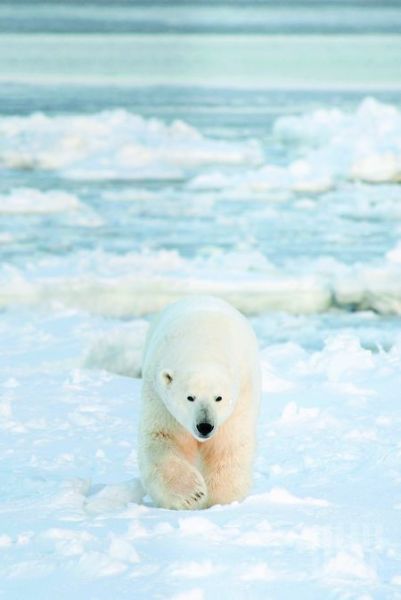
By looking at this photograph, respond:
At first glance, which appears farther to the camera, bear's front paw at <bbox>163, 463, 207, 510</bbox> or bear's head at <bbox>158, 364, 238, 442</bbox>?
bear's front paw at <bbox>163, 463, 207, 510</bbox>

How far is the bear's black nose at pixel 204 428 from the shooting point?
266 centimetres

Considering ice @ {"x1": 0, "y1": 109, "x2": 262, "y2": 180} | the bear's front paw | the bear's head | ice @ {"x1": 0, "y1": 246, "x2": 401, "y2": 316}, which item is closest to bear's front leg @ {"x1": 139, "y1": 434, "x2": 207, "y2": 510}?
the bear's front paw

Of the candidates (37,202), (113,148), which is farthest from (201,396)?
(113,148)

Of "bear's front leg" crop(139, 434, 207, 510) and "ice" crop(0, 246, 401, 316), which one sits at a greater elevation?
"bear's front leg" crop(139, 434, 207, 510)

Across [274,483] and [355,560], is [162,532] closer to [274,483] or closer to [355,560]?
[355,560]

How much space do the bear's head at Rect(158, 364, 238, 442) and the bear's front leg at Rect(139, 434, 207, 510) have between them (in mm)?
148

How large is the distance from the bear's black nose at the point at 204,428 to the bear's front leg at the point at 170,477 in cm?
25

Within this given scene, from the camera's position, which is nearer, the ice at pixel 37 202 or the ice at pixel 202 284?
the ice at pixel 202 284

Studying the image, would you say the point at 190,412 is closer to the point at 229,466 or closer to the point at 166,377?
the point at 166,377

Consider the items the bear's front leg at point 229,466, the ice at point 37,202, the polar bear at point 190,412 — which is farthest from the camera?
the ice at point 37,202

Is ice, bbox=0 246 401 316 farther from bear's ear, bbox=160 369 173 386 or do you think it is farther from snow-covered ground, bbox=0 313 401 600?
bear's ear, bbox=160 369 173 386

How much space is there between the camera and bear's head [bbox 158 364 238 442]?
268 centimetres

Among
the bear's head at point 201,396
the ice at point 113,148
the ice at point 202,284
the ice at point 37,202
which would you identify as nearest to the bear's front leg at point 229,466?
the bear's head at point 201,396

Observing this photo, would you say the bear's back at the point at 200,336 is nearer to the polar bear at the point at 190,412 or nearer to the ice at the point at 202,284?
the polar bear at the point at 190,412
